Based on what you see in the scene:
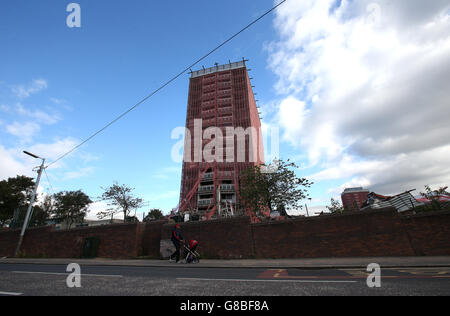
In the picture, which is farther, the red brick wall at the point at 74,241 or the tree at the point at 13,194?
the tree at the point at 13,194

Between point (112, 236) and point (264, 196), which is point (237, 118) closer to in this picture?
point (264, 196)

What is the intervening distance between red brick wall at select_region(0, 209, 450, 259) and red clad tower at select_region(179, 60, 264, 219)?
34.1 metres

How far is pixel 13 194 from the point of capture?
3519 centimetres

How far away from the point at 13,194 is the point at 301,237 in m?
46.4

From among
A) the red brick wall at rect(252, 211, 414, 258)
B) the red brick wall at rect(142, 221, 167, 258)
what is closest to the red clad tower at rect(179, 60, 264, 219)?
the red brick wall at rect(142, 221, 167, 258)

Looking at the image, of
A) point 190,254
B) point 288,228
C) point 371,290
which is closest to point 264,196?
point 288,228

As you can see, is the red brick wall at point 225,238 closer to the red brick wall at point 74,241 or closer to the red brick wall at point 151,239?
the red brick wall at point 151,239

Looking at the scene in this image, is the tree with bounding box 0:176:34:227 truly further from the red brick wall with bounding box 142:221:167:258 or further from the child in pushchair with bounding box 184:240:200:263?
the child in pushchair with bounding box 184:240:200:263

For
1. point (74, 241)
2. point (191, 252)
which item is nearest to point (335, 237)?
point (191, 252)

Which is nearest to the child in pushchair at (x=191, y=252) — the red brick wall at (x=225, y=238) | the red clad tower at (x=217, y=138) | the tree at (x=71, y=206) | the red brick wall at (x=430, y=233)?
the red brick wall at (x=225, y=238)

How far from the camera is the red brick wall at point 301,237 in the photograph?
Result: 404 inches

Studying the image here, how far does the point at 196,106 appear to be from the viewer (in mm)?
64750

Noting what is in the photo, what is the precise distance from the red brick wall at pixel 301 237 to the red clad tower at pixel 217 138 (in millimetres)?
34051
